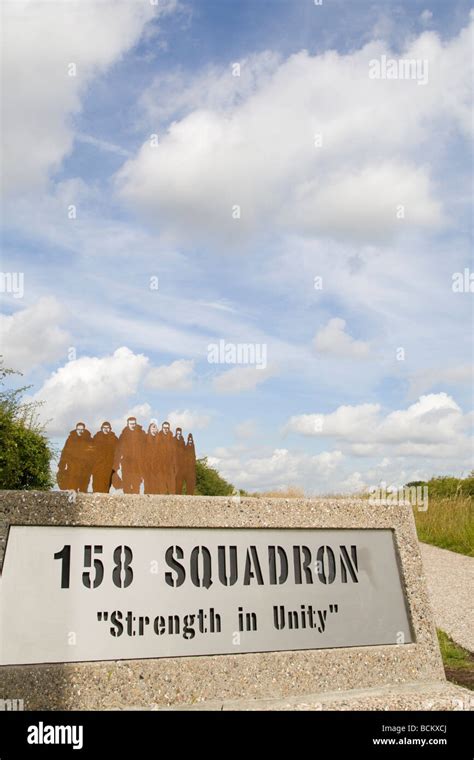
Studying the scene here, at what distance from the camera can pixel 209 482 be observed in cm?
1695

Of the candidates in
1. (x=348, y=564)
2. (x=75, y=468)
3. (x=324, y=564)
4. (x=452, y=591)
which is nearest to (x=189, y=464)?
(x=75, y=468)

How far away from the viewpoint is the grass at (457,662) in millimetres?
5331

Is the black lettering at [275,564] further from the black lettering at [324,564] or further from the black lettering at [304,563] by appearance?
the black lettering at [324,564]

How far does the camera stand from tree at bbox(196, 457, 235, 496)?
1662cm

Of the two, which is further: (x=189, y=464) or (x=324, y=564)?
(x=189, y=464)

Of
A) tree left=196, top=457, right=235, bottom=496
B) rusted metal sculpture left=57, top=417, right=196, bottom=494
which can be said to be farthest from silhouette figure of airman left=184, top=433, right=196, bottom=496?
tree left=196, top=457, right=235, bottom=496

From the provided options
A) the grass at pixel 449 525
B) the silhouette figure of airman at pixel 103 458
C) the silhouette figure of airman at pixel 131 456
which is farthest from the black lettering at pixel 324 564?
the grass at pixel 449 525

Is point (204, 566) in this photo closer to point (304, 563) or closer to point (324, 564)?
point (304, 563)

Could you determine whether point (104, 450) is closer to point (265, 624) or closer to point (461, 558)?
point (265, 624)

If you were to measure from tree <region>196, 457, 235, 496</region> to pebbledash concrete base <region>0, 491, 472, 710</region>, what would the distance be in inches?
469

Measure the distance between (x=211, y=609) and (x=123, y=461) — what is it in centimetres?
114

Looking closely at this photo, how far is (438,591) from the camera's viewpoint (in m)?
9.34
